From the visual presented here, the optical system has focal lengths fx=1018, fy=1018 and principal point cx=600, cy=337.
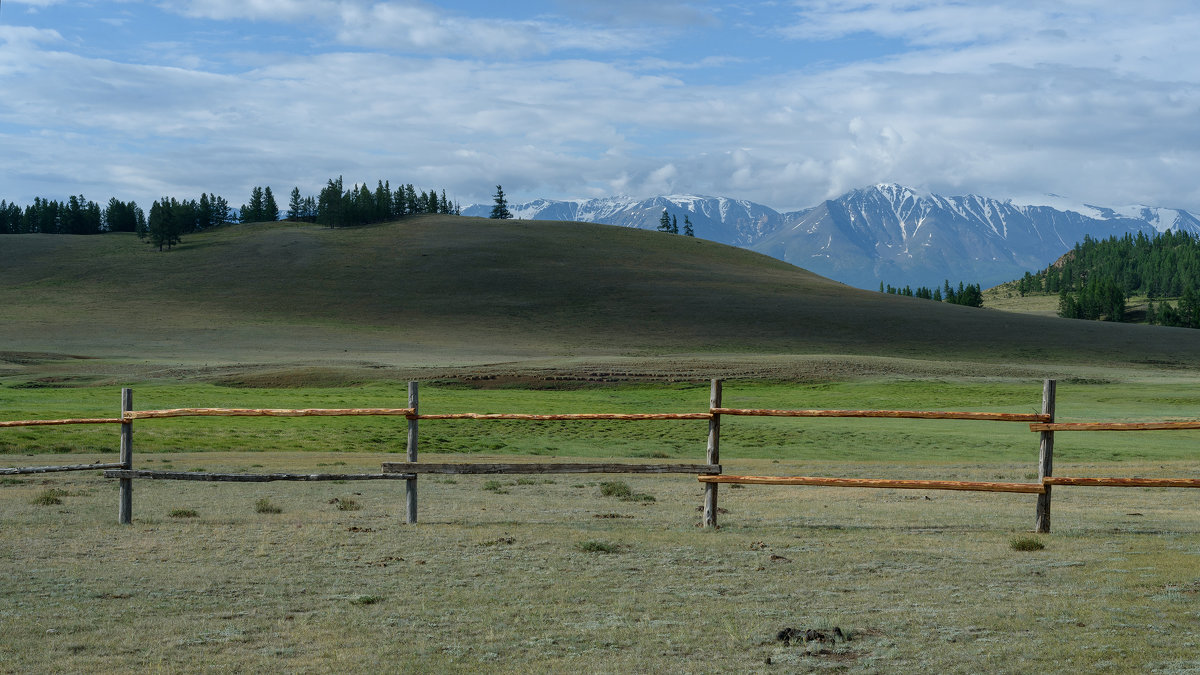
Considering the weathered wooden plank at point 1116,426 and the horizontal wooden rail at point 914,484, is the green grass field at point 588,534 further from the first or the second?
the weathered wooden plank at point 1116,426

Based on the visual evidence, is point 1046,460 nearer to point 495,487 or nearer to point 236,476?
point 495,487

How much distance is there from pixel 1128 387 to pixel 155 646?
167ft

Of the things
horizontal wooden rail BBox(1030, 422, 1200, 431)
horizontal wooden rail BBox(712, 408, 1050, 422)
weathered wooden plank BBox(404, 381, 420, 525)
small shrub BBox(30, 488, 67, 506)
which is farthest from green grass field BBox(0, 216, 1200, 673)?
horizontal wooden rail BBox(712, 408, 1050, 422)

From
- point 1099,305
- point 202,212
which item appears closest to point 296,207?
point 202,212

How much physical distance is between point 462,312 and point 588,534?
81.3 metres

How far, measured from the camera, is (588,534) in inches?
510

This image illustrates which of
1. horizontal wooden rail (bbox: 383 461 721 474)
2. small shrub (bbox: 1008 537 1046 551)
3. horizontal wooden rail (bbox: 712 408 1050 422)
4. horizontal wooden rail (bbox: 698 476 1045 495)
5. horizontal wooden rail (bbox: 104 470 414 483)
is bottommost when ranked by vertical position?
small shrub (bbox: 1008 537 1046 551)

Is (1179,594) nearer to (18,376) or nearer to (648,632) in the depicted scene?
(648,632)

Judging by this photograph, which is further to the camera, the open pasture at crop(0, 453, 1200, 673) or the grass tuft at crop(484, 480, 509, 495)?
the grass tuft at crop(484, 480, 509, 495)

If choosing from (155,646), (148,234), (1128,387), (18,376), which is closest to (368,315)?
(18,376)

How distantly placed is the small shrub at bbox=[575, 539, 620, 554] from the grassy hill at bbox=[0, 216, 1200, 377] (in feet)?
137

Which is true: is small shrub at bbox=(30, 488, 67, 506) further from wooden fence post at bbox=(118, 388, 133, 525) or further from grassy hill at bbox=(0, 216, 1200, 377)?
grassy hill at bbox=(0, 216, 1200, 377)

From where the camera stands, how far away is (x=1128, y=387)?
163ft

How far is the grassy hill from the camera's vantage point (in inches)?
2721
